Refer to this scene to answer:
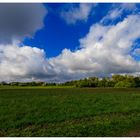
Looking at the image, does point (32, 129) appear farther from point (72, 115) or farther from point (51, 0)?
point (51, 0)

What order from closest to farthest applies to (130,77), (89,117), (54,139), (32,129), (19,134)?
1. (54,139)
2. (19,134)
3. (32,129)
4. (89,117)
5. (130,77)

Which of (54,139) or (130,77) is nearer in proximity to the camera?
(54,139)

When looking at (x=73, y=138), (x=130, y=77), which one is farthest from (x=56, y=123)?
(x=130, y=77)

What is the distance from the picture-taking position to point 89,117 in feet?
63.9

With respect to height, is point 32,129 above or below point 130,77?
below

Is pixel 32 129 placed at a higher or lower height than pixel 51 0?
lower

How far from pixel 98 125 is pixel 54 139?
4.43 meters

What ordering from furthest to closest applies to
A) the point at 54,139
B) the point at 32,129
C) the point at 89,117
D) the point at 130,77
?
1. the point at 130,77
2. the point at 89,117
3. the point at 32,129
4. the point at 54,139

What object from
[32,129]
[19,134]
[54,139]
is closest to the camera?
[54,139]

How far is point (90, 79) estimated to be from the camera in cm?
9962

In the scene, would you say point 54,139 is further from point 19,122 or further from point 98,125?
point 19,122

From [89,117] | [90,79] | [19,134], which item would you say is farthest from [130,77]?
[19,134]

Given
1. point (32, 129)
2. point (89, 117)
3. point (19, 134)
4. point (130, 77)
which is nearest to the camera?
point (19, 134)

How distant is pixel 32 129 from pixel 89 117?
5.25m
